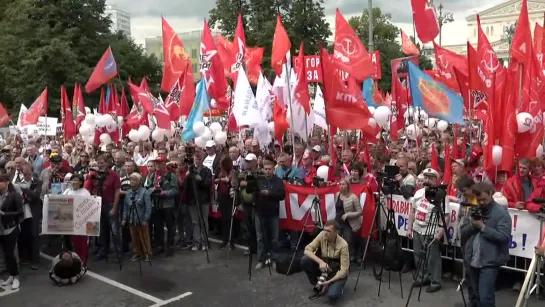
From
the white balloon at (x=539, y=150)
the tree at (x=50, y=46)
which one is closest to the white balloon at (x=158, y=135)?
the white balloon at (x=539, y=150)

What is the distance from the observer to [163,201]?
9.54 meters

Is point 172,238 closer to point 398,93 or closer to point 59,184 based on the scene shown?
point 59,184

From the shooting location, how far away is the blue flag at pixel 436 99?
461 inches

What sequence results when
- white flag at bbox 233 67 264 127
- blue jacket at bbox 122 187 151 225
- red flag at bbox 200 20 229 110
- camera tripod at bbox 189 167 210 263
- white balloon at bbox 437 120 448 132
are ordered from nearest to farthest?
blue jacket at bbox 122 187 151 225 → camera tripod at bbox 189 167 210 263 → white flag at bbox 233 67 264 127 → red flag at bbox 200 20 229 110 → white balloon at bbox 437 120 448 132

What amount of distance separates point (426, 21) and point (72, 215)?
26.8ft

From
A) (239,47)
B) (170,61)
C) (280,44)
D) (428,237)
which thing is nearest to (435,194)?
(428,237)

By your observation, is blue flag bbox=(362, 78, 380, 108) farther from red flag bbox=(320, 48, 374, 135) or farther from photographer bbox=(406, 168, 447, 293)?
photographer bbox=(406, 168, 447, 293)

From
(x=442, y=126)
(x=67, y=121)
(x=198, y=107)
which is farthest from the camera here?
(x=442, y=126)

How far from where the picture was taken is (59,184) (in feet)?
31.6

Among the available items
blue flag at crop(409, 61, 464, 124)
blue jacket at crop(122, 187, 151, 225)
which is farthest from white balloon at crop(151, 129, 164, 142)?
blue flag at crop(409, 61, 464, 124)

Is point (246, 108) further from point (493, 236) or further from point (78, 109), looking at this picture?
point (78, 109)

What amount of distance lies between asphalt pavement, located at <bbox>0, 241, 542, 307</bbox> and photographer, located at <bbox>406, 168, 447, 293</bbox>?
0.21 m

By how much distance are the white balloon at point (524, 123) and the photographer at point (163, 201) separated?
5.59 meters

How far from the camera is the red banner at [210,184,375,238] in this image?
8.60 m
